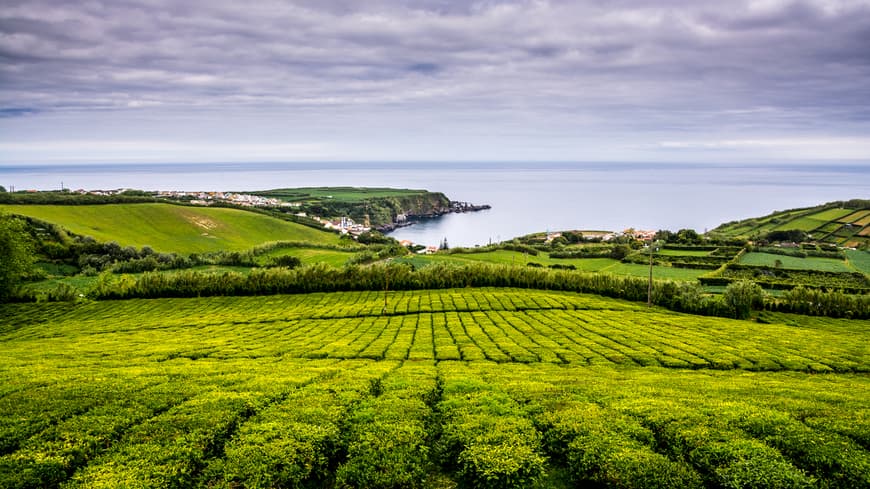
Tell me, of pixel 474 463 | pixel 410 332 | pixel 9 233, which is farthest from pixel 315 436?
pixel 9 233

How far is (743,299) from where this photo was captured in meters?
64.2

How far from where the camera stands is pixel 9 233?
200 ft

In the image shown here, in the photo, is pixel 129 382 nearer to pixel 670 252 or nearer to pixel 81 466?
pixel 81 466

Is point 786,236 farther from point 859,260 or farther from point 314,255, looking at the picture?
point 314,255

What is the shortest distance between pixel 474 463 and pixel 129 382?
14.1 m

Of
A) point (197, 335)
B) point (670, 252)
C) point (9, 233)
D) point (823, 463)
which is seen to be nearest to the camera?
point (823, 463)

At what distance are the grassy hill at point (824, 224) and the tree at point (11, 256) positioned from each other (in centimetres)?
16408

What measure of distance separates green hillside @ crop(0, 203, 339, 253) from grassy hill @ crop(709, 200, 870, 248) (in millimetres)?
144754

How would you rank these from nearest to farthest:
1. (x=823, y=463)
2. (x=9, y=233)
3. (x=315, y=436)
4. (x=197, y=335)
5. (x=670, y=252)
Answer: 1. (x=823, y=463)
2. (x=315, y=436)
3. (x=197, y=335)
4. (x=9, y=233)
5. (x=670, y=252)

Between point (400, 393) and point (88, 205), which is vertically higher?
point (88, 205)

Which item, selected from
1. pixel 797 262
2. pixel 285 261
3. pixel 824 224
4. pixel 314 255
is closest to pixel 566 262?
pixel 797 262

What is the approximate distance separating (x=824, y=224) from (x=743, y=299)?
116 meters

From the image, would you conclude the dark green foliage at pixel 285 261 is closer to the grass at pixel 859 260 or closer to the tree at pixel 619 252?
the tree at pixel 619 252

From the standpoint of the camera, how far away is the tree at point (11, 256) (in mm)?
60844
